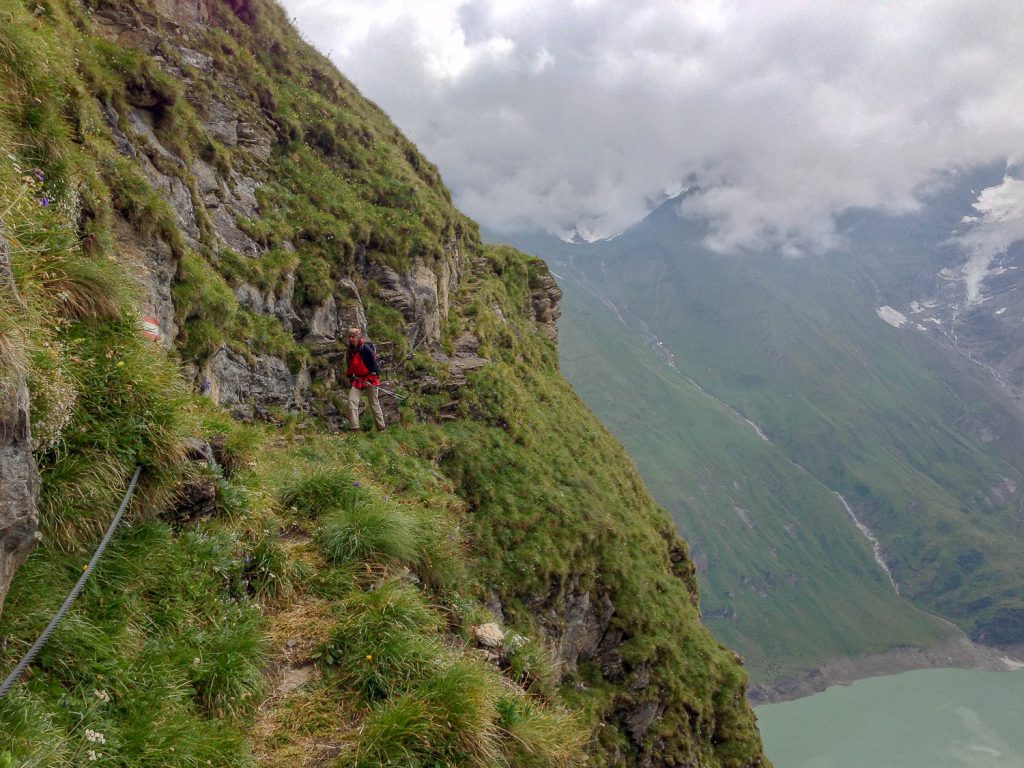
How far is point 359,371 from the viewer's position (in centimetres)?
1744

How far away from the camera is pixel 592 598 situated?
22281 mm

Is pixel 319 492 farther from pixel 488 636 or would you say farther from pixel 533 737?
pixel 533 737

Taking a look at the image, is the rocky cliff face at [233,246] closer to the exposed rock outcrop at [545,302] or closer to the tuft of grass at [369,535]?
the tuft of grass at [369,535]

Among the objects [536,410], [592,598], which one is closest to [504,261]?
[536,410]

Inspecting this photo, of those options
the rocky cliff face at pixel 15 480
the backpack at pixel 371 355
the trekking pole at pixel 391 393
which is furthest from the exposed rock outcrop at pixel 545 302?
the rocky cliff face at pixel 15 480

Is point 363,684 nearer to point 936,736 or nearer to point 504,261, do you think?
point 504,261

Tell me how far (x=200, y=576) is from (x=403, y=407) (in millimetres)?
15305

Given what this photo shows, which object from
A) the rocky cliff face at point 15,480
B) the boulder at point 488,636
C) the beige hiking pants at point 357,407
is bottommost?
the boulder at point 488,636

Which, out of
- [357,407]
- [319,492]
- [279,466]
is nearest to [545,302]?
[357,407]

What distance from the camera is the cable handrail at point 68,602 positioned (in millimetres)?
4000

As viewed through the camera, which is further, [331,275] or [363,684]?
[331,275]

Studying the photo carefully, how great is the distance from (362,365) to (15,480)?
1320 centimetres

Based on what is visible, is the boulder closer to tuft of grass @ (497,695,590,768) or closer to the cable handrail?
tuft of grass @ (497,695,590,768)

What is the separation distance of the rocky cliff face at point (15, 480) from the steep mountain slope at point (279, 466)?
40 mm
